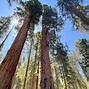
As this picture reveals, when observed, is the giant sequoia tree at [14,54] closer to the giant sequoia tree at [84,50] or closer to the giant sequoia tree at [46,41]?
the giant sequoia tree at [46,41]

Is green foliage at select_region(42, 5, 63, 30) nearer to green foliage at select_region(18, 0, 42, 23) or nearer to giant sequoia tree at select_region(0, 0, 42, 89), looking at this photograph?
green foliage at select_region(18, 0, 42, 23)

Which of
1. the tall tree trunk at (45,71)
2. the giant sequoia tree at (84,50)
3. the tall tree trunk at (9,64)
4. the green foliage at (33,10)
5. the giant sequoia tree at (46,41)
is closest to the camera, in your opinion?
the tall tree trunk at (9,64)

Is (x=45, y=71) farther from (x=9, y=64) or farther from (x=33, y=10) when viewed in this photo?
(x=33, y=10)

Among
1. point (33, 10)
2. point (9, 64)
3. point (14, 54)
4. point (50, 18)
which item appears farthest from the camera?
point (50, 18)

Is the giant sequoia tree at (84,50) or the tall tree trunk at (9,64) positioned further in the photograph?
the giant sequoia tree at (84,50)

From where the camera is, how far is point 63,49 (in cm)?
1634

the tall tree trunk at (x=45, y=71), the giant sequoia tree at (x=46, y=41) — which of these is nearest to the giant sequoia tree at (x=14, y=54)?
the giant sequoia tree at (x=46, y=41)

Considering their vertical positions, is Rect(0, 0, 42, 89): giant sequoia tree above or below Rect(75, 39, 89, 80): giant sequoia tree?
below

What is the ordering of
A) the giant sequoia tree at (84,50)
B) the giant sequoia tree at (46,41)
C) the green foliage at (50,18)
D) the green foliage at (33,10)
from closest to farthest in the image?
the giant sequoia tree at (46,41), the green foliage at (33,10), the green foliage at (50,18), the giant sequoia tree at (84,50)

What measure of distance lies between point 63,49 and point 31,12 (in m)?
4.44

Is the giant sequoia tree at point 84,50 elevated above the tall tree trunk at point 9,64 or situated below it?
above

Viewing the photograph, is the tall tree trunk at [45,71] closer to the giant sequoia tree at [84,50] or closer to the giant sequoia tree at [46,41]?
the giant sequoia tree at [46,41]

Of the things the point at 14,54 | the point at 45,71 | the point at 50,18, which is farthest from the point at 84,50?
the point at 14,54

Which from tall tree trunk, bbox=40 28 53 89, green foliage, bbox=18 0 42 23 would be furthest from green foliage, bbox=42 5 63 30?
tall tree trunk, bbox=40 28 53 89
